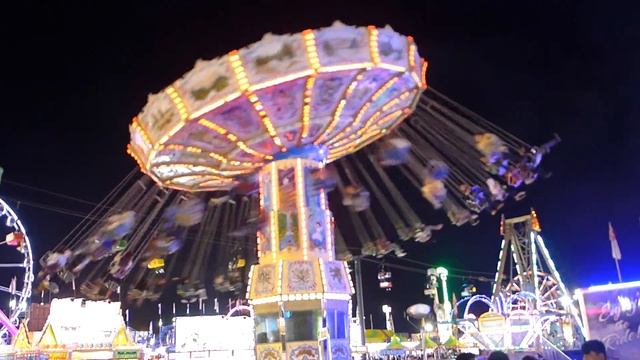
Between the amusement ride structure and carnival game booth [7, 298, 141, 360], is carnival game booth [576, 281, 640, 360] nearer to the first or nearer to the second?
the amusement ride structure

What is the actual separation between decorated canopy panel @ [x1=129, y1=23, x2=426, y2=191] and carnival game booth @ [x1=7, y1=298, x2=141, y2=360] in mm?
17983

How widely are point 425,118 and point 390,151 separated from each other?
→ 163 cm

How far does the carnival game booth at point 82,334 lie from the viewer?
109 feet

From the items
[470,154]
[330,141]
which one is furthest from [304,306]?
[470,154]

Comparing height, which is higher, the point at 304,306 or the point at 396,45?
the point at 396,45

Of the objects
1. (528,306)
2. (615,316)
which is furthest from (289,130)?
(528,306)

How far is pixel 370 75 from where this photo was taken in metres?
15.3

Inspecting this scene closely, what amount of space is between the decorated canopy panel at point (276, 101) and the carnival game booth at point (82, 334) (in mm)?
17983

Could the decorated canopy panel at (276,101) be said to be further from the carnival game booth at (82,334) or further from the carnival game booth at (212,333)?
the carnival game booth at (212,333)

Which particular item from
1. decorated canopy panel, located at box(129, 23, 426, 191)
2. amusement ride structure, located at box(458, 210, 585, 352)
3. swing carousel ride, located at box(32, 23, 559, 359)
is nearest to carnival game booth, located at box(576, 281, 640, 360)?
swing carousel ride, located at box(32, 23, 559, 359)

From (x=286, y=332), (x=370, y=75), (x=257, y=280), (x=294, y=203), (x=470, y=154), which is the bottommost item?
(x=286, y=332)

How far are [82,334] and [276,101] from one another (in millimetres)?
26870

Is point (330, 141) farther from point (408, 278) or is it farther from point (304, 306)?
point (408, 278)

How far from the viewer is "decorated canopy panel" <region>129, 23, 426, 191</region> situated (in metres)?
14.2
